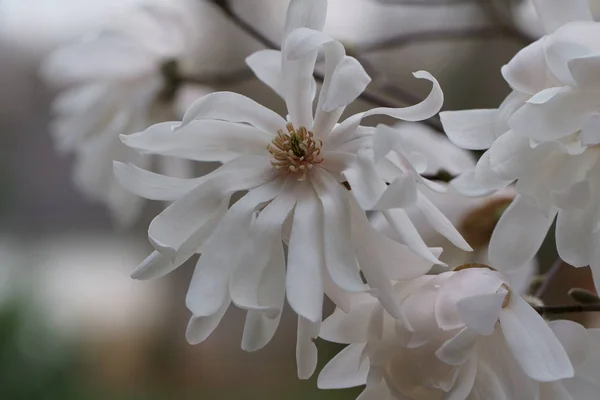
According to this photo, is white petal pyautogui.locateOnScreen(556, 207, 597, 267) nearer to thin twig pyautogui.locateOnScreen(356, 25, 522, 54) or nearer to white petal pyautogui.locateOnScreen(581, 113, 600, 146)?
white petal pyautogui.locateOnScreen(581, 113, 600, 146)

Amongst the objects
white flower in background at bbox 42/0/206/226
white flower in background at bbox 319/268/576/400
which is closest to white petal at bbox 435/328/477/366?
white flower in background at bbox 319/268/576/400

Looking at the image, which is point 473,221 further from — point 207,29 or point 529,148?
point 207,29

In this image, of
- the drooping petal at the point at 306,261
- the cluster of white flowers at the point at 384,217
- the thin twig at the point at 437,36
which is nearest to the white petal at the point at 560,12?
the cluster of white flowers at the point at 384,217

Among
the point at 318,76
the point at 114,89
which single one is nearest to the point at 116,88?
the point at 114,89

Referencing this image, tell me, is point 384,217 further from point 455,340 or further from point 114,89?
point 114,89

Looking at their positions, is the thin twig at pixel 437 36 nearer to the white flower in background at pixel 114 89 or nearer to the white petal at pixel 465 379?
the white flower in background at pixel 114 89

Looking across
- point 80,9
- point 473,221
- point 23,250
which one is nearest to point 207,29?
point 80,9
